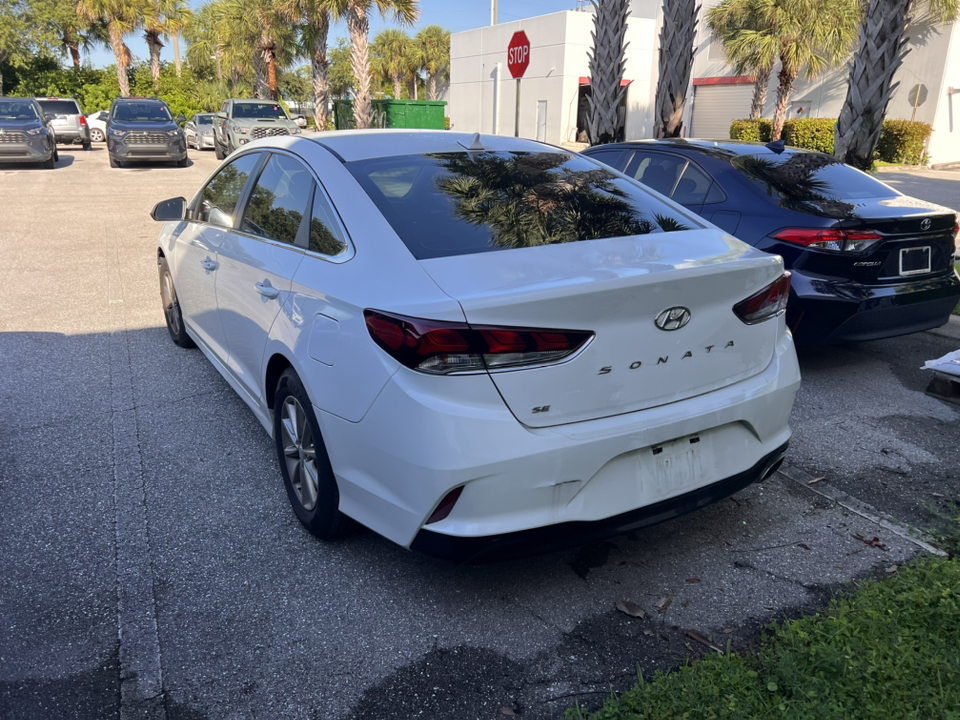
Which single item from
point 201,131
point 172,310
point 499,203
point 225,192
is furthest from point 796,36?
point 499,203

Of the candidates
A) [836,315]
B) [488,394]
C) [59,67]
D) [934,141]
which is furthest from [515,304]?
[59,67]

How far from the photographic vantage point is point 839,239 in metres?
4.85

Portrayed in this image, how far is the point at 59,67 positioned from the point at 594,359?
47788mm

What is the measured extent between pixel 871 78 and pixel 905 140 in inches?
744

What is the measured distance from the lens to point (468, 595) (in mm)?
3023

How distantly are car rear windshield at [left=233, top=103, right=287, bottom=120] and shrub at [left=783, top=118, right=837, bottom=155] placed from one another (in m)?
15.9

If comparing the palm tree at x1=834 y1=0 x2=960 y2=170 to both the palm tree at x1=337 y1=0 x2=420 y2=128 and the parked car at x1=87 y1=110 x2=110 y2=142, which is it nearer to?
the palm tree at x1=337 y1=0 x2=420 y2=128

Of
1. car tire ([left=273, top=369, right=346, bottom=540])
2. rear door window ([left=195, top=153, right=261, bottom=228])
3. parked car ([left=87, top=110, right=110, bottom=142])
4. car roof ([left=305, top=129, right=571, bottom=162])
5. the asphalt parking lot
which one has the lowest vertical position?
the asphalt parking lot

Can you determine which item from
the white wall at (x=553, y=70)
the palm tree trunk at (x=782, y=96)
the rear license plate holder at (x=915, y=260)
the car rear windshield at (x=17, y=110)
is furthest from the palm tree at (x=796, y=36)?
the rear license plate holder at (x=915, y=260)

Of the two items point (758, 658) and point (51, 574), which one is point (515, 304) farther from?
point (51, 574)

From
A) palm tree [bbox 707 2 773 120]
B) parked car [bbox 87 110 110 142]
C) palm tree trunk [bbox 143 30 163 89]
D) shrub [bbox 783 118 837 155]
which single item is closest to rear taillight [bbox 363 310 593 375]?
shrub [bbox 783 118 837 155]

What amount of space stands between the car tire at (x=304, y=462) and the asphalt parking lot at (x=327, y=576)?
147 millimetres

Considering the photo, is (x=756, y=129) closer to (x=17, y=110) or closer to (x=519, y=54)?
(x=519, y=54)

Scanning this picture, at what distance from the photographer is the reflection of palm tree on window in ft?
10.0
